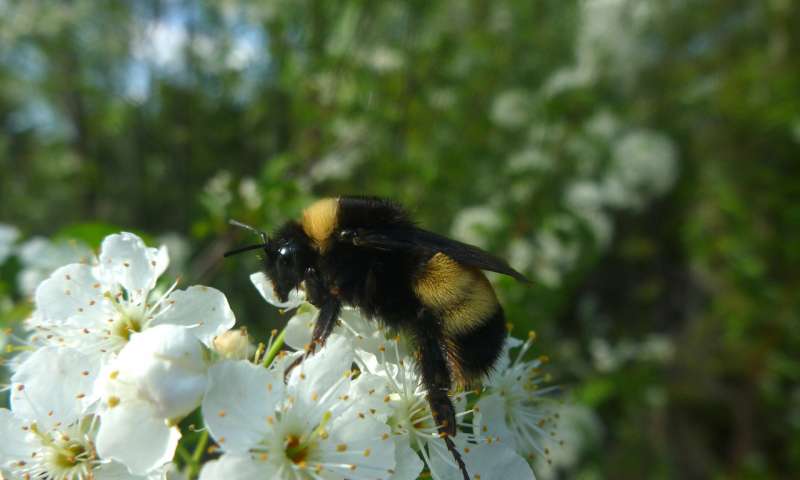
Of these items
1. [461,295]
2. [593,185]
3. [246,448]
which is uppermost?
[461,295]

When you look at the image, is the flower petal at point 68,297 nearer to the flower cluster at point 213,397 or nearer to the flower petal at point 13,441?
the flower cluster at point 213,397

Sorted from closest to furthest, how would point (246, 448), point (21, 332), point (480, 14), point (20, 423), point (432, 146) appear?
1. point (246, 448)
2. point (20, 423)
3. point (21, 332)
4. point (432, 146)
5. point (480, 14)

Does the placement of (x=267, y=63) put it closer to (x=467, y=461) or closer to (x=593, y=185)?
(x=593, y=185)

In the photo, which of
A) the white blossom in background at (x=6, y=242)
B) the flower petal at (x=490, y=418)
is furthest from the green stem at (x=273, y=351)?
the white blossom in background at (x=6, y=242)

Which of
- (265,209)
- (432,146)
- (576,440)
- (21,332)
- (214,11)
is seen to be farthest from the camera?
(214,11)

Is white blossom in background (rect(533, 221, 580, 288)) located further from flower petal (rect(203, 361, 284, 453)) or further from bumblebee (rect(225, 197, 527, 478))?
flower petal (rect(203, 361, 284, 453))

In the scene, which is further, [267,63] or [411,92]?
[267,63]

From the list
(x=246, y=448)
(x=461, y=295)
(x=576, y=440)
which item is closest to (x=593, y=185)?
(x=576, y=440)
